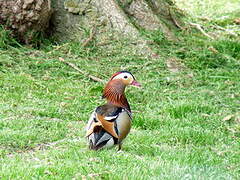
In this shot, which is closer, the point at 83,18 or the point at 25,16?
the point at 25,16

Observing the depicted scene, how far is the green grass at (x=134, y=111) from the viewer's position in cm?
495

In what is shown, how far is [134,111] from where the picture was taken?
766 centimetres

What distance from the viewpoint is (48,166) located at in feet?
15.5

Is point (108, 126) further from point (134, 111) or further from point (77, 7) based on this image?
point (77, 7)

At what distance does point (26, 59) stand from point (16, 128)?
10.5 feet

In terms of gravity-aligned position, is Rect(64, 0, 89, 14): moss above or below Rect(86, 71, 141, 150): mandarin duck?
below

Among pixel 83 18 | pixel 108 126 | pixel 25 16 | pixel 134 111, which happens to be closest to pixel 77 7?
pixel 83 18

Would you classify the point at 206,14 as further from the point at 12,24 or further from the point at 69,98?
the point at 69,98

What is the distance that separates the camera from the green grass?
4.95 meters

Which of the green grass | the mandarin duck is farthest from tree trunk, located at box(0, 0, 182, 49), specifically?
the mandarin duck

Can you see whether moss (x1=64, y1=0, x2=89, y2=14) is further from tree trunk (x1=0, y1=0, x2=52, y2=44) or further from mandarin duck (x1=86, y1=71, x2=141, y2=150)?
mandarin duck (x1=86, y1=71, x2=141, y2=150)

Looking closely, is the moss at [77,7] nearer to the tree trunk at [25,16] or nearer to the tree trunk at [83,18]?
the tree trunk at [83,18]

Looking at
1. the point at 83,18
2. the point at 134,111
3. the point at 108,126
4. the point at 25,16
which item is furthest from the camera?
the point at 83,18

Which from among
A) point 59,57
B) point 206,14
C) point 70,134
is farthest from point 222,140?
point 206,14
